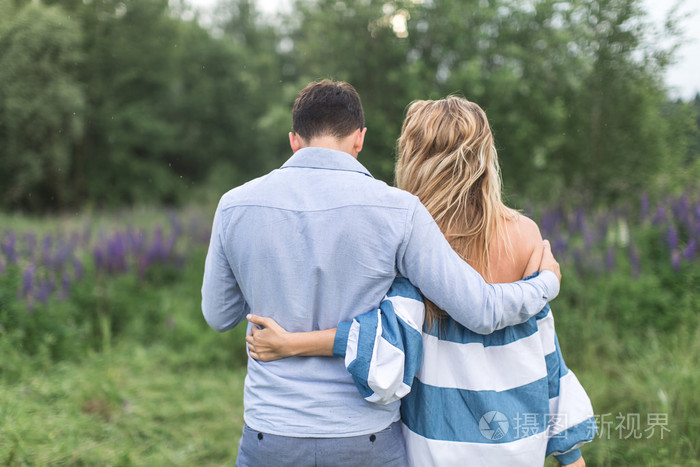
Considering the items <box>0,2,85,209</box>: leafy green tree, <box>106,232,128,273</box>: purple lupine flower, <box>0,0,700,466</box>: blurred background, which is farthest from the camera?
<box>0,2,85,209</box>: leafy green tree

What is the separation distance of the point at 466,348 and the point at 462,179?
0.58 metres

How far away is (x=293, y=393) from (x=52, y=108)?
8230mm

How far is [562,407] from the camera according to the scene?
1.87 meters

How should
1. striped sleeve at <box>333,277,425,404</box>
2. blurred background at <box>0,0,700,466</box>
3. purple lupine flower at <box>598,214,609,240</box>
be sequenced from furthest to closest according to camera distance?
purple lupine flower at <box>598,214,609,240</box>
blurred background at <box>0,0,700,466</box>
striped sleeve at <box>333,277,425,404</box>

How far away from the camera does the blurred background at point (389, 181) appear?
3543 millimetres

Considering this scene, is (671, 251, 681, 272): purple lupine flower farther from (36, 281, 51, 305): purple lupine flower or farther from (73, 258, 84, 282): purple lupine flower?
(73, 258, 84, 282): purple lupine flower

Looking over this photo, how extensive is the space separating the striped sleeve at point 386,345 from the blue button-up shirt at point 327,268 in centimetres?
5

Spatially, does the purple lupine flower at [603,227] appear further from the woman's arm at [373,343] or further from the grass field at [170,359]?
the woman's arm at [373,343]

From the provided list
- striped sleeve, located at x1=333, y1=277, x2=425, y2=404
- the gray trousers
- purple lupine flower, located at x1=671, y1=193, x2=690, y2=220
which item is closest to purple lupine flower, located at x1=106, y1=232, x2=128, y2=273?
the gray trousers

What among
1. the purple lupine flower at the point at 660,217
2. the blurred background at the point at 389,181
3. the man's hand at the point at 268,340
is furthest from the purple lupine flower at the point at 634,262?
the man's hand at the point at 268,340

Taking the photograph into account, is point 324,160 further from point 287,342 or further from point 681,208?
point 681,208

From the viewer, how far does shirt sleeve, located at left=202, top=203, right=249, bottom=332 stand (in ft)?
5.58

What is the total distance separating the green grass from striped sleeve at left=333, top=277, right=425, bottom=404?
7.50ft

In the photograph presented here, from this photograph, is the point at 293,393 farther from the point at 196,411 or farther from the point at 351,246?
the point at 196,411
